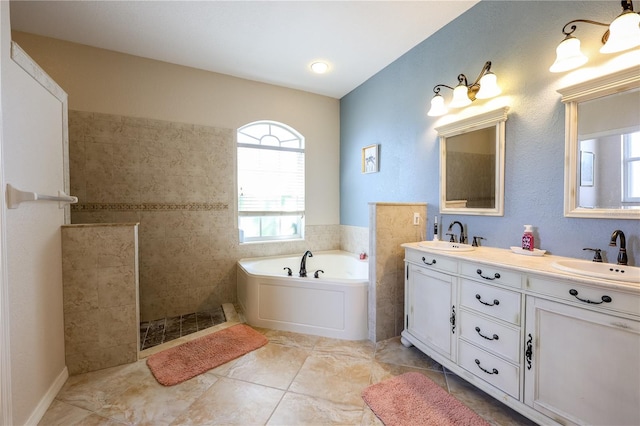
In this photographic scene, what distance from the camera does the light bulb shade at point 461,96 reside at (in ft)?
6.84

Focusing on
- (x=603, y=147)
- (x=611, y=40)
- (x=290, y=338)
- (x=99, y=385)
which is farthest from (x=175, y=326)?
(x=611, y=40)

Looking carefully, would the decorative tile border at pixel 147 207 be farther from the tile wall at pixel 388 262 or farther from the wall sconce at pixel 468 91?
the wall sconce at pixel 468 91

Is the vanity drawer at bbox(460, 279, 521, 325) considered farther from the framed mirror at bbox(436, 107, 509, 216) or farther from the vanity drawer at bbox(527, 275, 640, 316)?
the framed mirror at bbox(436, 107, 509, 216)

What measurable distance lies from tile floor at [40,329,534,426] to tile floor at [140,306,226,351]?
0.38 m

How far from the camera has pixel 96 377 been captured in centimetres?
191

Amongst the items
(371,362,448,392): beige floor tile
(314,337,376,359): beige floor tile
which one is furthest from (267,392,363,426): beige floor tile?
(314,337,376,359): beige floor tile

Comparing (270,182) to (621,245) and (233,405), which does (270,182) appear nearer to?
(233,405)

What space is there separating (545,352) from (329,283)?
60.8 inches

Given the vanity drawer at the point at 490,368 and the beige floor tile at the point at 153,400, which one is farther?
the beige floor tile at the point at 153,400

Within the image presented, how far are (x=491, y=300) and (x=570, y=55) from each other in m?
1.44

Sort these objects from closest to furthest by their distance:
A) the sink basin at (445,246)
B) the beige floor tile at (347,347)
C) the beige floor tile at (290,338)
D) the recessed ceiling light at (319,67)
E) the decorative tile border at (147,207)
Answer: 1. the sink basin at (445,246)
2. the beige floor tile at (347,347)
3. the beige floor tile at (290,338)
4. the decorative tile border at (147,207)
5. the recessed ceiling light at (319,67)

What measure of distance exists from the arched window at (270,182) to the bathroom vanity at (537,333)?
208 cm

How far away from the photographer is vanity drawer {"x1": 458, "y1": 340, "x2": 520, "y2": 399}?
1.44 m

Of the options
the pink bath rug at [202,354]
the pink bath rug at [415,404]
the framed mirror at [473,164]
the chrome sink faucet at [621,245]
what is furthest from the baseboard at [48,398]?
the chrome sink faucet at [621,245]
